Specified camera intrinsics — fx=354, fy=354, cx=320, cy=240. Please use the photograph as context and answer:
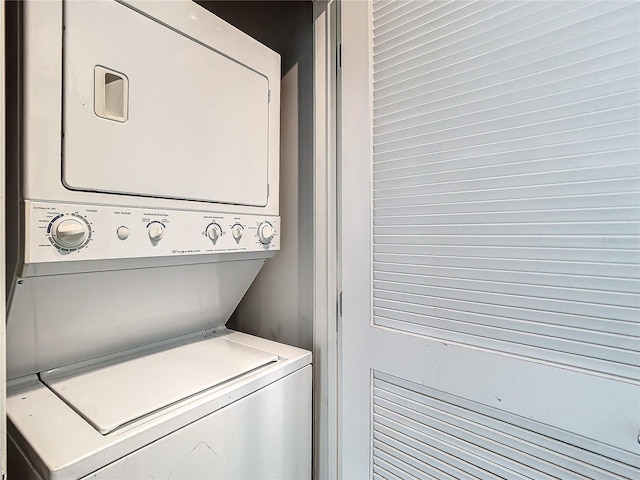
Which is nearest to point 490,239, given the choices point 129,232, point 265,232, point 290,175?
point 265,232

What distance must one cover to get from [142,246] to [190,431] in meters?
0.58

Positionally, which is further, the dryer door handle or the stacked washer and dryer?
the dryer door handle

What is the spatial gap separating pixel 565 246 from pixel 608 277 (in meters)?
0.13

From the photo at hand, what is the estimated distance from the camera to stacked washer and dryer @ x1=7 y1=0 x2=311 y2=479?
0.92m

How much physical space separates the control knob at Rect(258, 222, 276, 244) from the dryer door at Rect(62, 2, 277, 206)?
0.31ft

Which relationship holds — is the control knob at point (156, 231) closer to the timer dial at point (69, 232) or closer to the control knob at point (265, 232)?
the timer dial at point (69, 232)

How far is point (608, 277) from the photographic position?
96 centimetres

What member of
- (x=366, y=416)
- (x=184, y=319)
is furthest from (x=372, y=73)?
(x=366, y=416)

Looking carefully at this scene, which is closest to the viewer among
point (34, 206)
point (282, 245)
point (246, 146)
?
point (34, 206)

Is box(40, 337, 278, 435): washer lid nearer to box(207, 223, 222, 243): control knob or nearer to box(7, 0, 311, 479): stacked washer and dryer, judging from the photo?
box(7, 0, 311, 479): stacked washer and dryer

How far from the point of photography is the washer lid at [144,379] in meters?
1.02

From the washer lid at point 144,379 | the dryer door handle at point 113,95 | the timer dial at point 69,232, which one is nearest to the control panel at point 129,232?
the timer dial at point 69,232

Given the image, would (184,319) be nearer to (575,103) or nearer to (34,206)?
(34,206)

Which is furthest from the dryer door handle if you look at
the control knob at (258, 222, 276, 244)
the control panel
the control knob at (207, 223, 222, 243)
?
the control knob at (258, 222, 276, 244)
